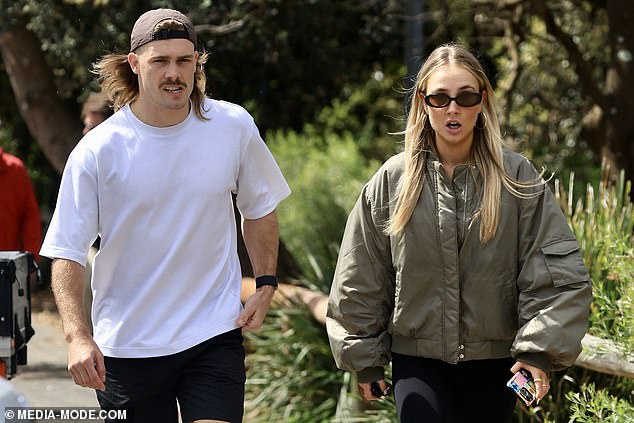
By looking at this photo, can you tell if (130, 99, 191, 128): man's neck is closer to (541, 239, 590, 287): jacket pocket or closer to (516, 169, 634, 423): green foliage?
(541, 239, 590, 287): jacket pocket

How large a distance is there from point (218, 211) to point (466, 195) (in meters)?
0.86

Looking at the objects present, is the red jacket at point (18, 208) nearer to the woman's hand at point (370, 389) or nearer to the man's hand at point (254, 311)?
the man's hand at point (254, 311)

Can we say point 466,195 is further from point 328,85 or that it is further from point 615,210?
point 328,85

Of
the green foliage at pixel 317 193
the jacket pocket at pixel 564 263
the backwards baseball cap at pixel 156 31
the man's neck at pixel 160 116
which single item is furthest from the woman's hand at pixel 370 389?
the green foliage at pixel 317 193

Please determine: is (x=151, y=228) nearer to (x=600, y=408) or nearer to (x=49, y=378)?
(x=600, y=408)

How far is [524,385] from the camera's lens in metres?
3.59

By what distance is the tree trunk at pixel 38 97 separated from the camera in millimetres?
9844

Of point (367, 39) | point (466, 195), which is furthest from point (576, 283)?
point (367, 39)

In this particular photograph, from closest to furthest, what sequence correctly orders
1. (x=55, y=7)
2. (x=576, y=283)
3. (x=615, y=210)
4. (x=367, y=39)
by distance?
1. (x=576, y=283)
2. (x=615, y=210)
3. (x=55, y=7)
4. (x=367, y=39)

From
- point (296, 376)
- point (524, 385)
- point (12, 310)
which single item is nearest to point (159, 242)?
point (12, 310)

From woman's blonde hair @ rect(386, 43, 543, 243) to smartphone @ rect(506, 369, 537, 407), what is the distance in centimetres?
46

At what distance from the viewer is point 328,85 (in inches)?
469

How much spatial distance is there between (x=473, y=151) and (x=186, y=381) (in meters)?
1.30

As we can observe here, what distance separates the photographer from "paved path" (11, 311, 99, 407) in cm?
760
